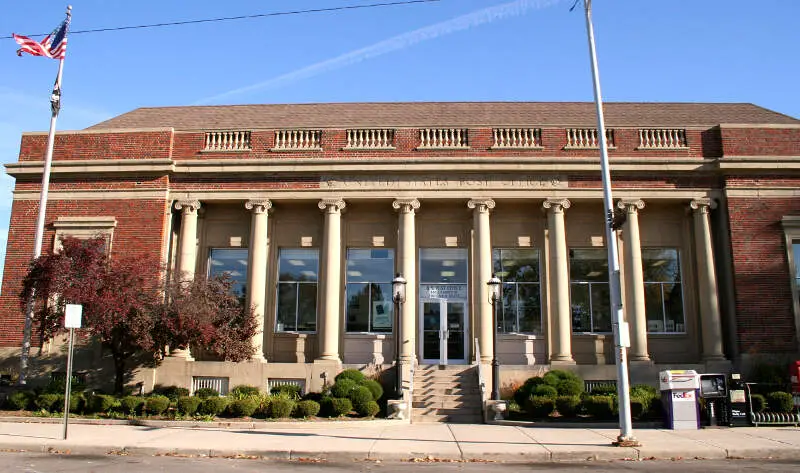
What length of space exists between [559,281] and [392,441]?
1036 cm

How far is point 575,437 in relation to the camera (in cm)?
1426

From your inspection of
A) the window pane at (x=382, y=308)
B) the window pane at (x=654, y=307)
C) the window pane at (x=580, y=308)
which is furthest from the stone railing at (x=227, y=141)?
the window pane at (x=654, y=307)

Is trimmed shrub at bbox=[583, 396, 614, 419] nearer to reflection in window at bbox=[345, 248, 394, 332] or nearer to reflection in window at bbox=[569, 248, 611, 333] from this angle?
reflection in window at bbox=[569, 248, 611, 333]

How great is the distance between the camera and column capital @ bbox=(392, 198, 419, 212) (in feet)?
73.9

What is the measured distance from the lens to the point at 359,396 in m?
17.7

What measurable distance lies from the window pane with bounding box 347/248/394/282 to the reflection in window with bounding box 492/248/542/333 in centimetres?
393

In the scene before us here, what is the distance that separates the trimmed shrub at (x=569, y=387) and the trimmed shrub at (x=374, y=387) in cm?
526

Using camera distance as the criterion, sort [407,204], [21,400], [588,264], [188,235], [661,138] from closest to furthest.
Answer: [21,400] < [407,204] < [188,235] < [661,138] < [588,264]

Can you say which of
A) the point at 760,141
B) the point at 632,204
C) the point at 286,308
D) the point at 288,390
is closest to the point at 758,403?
the point at 632,204

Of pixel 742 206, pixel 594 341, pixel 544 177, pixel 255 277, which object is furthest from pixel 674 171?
pixel 255 277

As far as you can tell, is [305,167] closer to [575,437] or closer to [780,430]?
[575,437]

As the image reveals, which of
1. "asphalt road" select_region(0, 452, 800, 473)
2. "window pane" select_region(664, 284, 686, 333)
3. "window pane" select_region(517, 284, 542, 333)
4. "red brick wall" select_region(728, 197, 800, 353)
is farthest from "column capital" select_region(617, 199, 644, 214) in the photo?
"asphalt road" select_region(0, 452, 800, 473)

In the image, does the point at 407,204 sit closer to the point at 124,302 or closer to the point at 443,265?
the point at 443,265

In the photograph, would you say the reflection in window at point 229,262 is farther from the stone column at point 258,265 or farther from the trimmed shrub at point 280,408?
the trimmed shrub at point 280,408
